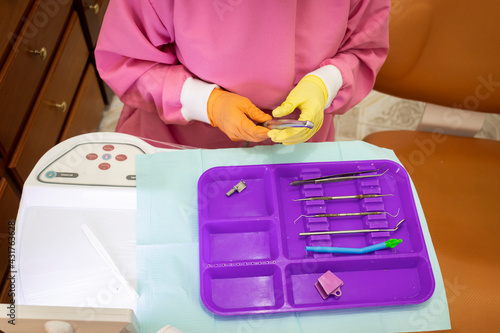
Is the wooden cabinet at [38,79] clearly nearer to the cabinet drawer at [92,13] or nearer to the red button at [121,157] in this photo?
the cabinet drawer at [92,13]

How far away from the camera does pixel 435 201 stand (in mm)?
1099

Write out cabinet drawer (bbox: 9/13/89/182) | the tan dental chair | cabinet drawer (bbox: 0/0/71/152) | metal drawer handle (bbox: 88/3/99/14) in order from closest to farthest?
the tan dental chair, cabinet drawer (bbox: 0/0/71/152), cabinet drawer (bbox: 9/13/89/182), metal drawer handle (bbox: 88/3/99/14)

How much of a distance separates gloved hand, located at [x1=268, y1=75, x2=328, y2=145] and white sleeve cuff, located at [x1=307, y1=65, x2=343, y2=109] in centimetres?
1

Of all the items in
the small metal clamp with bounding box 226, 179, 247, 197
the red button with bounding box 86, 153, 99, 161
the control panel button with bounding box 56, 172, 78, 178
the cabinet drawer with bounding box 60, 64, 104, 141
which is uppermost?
the red button with bounding box 86, 153, 99, 161

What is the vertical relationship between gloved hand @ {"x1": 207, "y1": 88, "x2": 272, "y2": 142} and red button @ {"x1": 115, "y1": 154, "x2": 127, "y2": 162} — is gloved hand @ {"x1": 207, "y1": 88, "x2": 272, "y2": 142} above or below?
above

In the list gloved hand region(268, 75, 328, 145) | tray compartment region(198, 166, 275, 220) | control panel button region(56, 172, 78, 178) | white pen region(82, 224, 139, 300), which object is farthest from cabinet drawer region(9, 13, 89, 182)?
gloved hand region(268, 75, 328, 145)

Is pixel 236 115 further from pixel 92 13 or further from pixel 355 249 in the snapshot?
pixel 92 13

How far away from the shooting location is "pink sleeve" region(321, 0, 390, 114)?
37.1 inches

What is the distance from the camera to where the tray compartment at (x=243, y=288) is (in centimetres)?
74

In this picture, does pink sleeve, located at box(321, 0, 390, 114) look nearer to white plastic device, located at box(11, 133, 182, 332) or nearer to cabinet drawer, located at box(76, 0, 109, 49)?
white plastic device, located at box(11, 133, 182, 332)

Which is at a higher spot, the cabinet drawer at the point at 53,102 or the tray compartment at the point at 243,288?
the tray compartment at the point at 243,288

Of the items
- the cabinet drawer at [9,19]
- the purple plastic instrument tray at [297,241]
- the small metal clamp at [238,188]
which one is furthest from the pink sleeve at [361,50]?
the cabinet drawer at [9,19]

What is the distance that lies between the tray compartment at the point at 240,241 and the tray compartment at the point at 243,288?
23 mm

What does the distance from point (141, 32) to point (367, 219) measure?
1.90 feet
